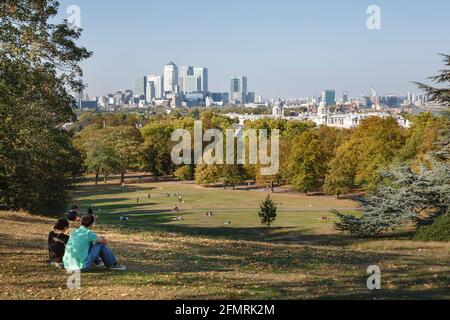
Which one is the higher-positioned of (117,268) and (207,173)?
(117,268)

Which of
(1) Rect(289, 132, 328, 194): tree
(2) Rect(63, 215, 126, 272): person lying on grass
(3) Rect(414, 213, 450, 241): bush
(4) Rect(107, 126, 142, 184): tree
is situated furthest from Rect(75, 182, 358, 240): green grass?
(2) Rect(63, 215, 126, 272): person lying on grass

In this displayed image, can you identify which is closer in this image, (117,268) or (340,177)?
(117,268)

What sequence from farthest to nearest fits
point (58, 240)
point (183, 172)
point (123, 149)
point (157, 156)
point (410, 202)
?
point (157, 156), point (183, 172), point (123, 149), point (410, 202), point (58, 240)

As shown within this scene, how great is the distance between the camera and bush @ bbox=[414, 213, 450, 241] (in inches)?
923

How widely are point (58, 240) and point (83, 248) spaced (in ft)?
3.53

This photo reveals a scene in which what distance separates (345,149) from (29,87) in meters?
48.5

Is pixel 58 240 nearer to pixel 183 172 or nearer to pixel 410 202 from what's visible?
pixel 410 202

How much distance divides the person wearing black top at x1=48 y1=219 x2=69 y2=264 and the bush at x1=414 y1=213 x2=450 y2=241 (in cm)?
1727

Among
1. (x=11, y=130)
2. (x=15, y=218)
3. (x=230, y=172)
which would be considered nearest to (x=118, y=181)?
(x=230, y=172)

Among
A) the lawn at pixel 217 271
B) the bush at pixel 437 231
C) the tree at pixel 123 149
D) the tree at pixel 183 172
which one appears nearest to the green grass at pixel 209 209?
the tree at pixel 183 172

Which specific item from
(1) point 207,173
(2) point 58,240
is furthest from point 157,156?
(2) point 58,240

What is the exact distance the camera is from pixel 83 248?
421 inches

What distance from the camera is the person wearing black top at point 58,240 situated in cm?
1143
